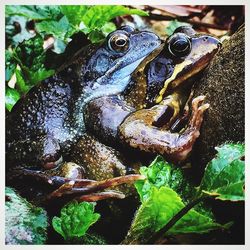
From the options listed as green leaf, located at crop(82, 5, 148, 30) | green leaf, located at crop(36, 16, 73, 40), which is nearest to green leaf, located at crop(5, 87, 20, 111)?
green leaf, located at crop(36, 16, 73, 40)

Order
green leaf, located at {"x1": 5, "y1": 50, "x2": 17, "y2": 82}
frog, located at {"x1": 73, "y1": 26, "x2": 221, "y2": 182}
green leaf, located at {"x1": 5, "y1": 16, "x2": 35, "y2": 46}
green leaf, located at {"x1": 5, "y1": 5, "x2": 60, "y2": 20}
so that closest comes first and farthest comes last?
frog, located at {"x1": 73, "y1": 26, "x2": 221, "y2": 182}
green leaf, located at {"x1": 5, "y1": 5, "x2": 60, "y2": 20}
green leaf, located at {"x1": 5, "y1": 50, "x2": 17, "y2": 82}
green leaf, located at {"x1": 5, "y1": 16, "x2": 35, "y2": 46}

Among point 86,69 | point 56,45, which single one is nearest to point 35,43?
point 56,45

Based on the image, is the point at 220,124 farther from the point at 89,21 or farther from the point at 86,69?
the point at 89,21

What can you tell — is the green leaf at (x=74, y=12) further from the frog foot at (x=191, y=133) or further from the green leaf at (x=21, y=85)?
the frog foot at (x=191, y=133)

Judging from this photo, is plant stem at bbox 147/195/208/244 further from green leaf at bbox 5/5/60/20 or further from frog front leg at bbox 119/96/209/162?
green leaf at bbox 5/5/60/20

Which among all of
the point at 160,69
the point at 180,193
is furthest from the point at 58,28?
the point at 180,193
